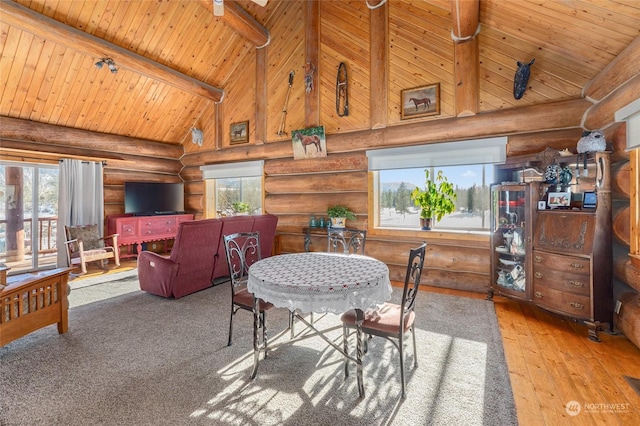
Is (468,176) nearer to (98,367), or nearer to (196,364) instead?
(196,364)

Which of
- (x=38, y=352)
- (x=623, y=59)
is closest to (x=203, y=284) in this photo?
(x=38, y=352)

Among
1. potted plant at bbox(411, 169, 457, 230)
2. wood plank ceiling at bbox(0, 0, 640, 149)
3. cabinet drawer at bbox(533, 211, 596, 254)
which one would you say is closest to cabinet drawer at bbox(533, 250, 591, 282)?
cabinet drawer at bbox(533, 211, 596, 254)

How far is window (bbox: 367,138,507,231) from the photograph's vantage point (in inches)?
169

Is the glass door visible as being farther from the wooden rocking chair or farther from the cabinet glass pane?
the cabinet glass pane

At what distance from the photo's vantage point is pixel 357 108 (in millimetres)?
5207

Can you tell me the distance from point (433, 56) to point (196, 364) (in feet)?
16.9

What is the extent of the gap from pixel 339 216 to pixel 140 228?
4.65m

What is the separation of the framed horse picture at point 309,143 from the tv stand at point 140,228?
10.1 ft

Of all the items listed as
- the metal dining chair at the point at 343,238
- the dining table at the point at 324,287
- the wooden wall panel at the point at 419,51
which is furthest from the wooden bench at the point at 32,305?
the wooden wall panel at the point at 419,51

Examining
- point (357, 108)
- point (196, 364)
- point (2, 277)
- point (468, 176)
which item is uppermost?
point (357, 108)

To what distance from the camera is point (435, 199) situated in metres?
4.54

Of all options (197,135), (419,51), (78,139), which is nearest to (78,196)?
(78,139)

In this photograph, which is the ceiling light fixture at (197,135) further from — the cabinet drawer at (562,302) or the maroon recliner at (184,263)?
the cabinet drawer at (562,302)

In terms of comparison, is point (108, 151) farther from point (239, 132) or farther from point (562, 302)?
point (562, 302)
